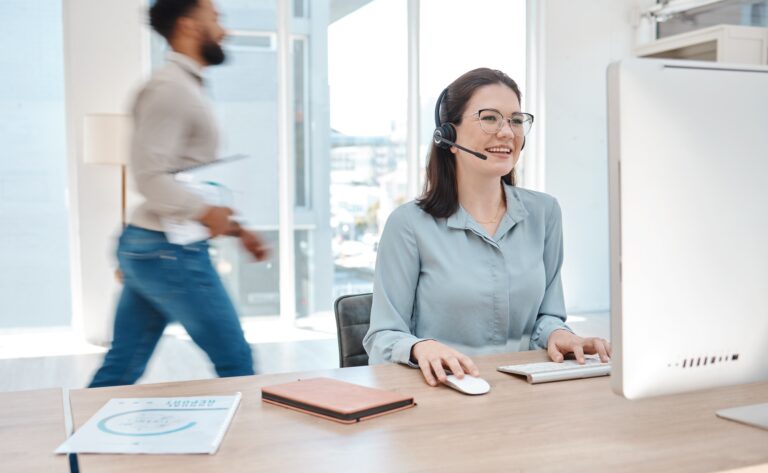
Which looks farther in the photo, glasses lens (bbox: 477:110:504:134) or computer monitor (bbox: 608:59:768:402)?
glasses lens (bbox: 477:110:504:134)

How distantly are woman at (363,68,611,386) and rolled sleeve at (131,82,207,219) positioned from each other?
0.66 meters

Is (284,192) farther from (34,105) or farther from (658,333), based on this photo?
(658,333)

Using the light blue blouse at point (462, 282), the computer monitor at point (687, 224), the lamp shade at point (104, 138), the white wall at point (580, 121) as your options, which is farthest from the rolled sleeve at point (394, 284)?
the white wall at point (580, 121)

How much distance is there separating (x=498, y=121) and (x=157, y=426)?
1121 mm

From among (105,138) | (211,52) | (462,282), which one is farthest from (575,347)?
(105,138)

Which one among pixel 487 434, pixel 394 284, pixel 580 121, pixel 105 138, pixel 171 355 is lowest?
pixel 171 355

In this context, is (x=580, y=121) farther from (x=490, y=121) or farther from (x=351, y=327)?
(x=351, y=327)

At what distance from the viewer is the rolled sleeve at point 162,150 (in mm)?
2188

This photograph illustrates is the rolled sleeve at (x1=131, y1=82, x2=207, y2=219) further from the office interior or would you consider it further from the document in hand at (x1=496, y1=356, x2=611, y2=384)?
the office interior

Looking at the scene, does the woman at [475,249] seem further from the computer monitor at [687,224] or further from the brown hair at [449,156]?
the computer monitor at [687,224]

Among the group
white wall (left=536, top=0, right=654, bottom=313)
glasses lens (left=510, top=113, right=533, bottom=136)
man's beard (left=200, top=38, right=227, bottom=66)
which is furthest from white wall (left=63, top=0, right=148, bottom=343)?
glasses lens (left=510, top=113, right=533, bottom=136)

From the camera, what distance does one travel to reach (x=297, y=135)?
573cm

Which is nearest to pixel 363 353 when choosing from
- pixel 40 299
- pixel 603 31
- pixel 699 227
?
pixel 699 227

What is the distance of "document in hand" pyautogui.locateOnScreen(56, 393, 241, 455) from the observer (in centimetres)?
109
